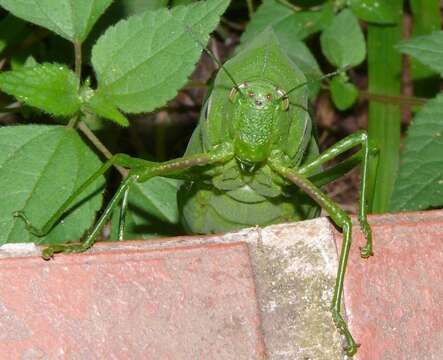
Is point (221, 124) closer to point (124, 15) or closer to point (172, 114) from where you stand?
point (124, 15)

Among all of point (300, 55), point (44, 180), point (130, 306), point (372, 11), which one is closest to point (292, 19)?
point (300, 55)

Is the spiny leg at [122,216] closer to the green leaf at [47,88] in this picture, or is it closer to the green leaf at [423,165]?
the green leaf at [47,88]

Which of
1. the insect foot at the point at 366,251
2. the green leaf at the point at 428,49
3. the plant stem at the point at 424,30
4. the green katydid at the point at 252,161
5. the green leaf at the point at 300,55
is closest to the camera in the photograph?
the insect foot at the point at 366,251

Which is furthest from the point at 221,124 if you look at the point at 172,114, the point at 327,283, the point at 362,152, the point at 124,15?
the point at 172,114

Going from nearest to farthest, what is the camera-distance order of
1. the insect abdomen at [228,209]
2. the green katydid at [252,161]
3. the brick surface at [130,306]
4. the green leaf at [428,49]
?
the brick surface at [130,306]
the green katydid at [252,161]
the insect abdomen at [228,209]
the green leaf at [428,49]

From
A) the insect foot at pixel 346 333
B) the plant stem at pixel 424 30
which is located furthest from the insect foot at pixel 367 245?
the plant stem at pixel 424 30

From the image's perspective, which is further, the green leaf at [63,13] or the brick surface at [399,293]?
the green leaf at [63,13]
